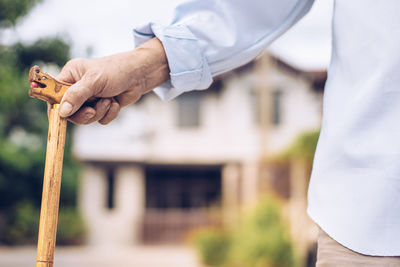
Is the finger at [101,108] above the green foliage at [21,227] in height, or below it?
above

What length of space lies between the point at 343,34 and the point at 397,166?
287mm

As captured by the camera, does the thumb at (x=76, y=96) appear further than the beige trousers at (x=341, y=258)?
Yes

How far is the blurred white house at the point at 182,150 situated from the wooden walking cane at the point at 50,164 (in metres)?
14.9

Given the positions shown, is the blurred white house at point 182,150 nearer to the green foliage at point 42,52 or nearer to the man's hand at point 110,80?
the green foliage at point 42,52

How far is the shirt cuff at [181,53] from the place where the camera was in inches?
45.4

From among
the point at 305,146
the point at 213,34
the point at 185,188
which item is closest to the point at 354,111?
the point at 213,34

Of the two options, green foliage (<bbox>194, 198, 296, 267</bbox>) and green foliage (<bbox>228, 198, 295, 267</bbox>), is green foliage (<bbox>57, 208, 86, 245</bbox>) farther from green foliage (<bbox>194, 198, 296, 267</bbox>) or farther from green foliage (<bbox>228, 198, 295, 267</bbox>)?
green foliage (<bbox>228, 198, 295, 267</bbox>)

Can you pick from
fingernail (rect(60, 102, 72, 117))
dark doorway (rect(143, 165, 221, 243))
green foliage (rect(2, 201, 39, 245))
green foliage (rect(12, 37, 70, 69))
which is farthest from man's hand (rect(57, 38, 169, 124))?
Result: green foliage (rect(2, 201, 39, 245))

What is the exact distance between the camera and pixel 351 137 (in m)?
1.00

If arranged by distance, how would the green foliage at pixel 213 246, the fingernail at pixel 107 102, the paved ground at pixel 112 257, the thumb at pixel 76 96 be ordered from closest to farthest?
the thumb at pixel 76 96, the fingernail at pixel 107 102, the green foliage at pixel 213 246, the paved ground at pixel 112 257

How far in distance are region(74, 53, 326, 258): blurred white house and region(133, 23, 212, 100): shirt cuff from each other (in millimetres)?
14740

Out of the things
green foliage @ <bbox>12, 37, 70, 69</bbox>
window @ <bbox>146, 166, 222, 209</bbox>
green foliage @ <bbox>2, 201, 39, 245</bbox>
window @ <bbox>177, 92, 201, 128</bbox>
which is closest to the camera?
green foliage @ <bbox>12, 37, 70, 69</bbox>

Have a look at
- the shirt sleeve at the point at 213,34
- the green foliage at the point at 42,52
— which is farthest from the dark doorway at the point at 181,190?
the shirt sleeve at the point at 213,34

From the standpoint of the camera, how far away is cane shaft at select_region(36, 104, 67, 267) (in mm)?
1012
